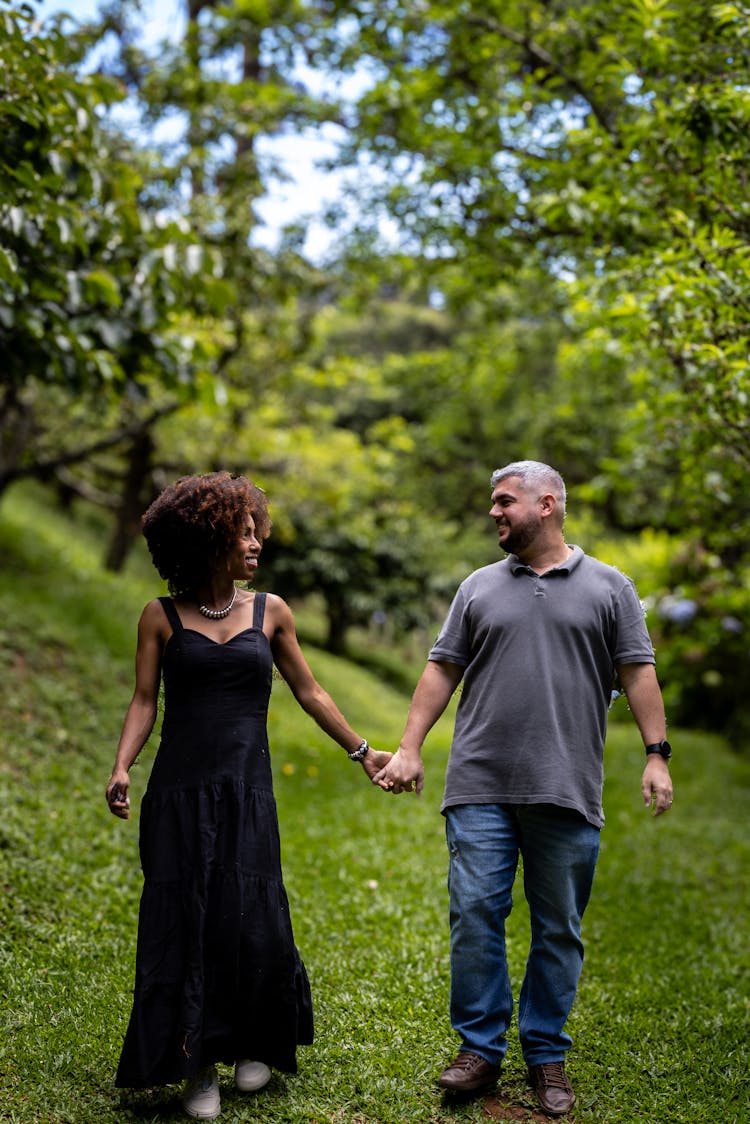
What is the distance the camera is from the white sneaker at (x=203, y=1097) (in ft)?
10.9

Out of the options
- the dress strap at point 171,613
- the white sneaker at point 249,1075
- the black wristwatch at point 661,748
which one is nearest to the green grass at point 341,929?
the white sneaker at point 249,1075

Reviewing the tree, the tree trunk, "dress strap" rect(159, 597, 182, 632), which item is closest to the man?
"dress strap" rect(159, 597, 182, 632)

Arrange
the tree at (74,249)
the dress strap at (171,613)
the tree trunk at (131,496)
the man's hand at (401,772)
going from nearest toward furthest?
the dress strap at (171,613)
the man's hand at (401,772)
the tree at (74,249)
the tree trunk at (131,496)

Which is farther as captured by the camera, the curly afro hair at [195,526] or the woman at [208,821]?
the curly afro hair at [195,526]

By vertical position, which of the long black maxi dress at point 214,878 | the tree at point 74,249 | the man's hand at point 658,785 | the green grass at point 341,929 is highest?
the tree at point 74,249

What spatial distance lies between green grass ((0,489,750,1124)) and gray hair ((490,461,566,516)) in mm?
2136

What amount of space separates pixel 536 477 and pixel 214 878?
Result: 1.75 meters

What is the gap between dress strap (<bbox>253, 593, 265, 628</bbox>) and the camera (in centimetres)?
353

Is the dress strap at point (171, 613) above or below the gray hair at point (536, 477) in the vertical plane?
below

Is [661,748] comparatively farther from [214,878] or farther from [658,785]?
[214,878]

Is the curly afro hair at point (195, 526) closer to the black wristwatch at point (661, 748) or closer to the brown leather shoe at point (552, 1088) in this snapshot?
the black wristwatch at point (661, 748)

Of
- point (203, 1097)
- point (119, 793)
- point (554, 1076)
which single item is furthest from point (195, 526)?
point (554, 1076)

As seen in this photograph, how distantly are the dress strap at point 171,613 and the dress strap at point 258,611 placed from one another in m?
0.25

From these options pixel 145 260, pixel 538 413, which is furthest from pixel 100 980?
pixel 538 413
